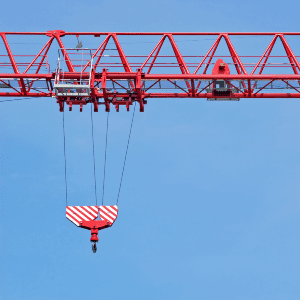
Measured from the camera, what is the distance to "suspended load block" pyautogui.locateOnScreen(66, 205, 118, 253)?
83.2 ft

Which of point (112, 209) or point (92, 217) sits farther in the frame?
point (112, 209)

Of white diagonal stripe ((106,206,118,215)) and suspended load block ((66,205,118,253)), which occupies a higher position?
white diagonal stripe ((106,206,118,215))

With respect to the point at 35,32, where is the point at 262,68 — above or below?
below

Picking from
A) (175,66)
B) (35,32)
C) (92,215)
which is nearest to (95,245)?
(92,215)

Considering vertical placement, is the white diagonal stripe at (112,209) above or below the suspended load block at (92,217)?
above

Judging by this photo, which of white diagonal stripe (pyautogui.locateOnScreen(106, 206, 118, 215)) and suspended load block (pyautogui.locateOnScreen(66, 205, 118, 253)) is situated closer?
suspended load block (pyautogui.locateOnScreen(66, 205, 118, 253))

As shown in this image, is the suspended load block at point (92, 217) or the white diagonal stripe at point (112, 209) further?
the white diagonal stripe at point (112, 209)

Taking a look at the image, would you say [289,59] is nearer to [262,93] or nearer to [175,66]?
[262,93]

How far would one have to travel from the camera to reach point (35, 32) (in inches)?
1193

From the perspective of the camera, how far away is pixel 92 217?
2544 cm

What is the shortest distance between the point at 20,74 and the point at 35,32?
2.69 meters

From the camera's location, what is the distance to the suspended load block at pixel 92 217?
25359 millimetres

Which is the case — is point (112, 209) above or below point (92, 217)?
above

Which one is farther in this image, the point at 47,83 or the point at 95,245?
the point at 47,83
